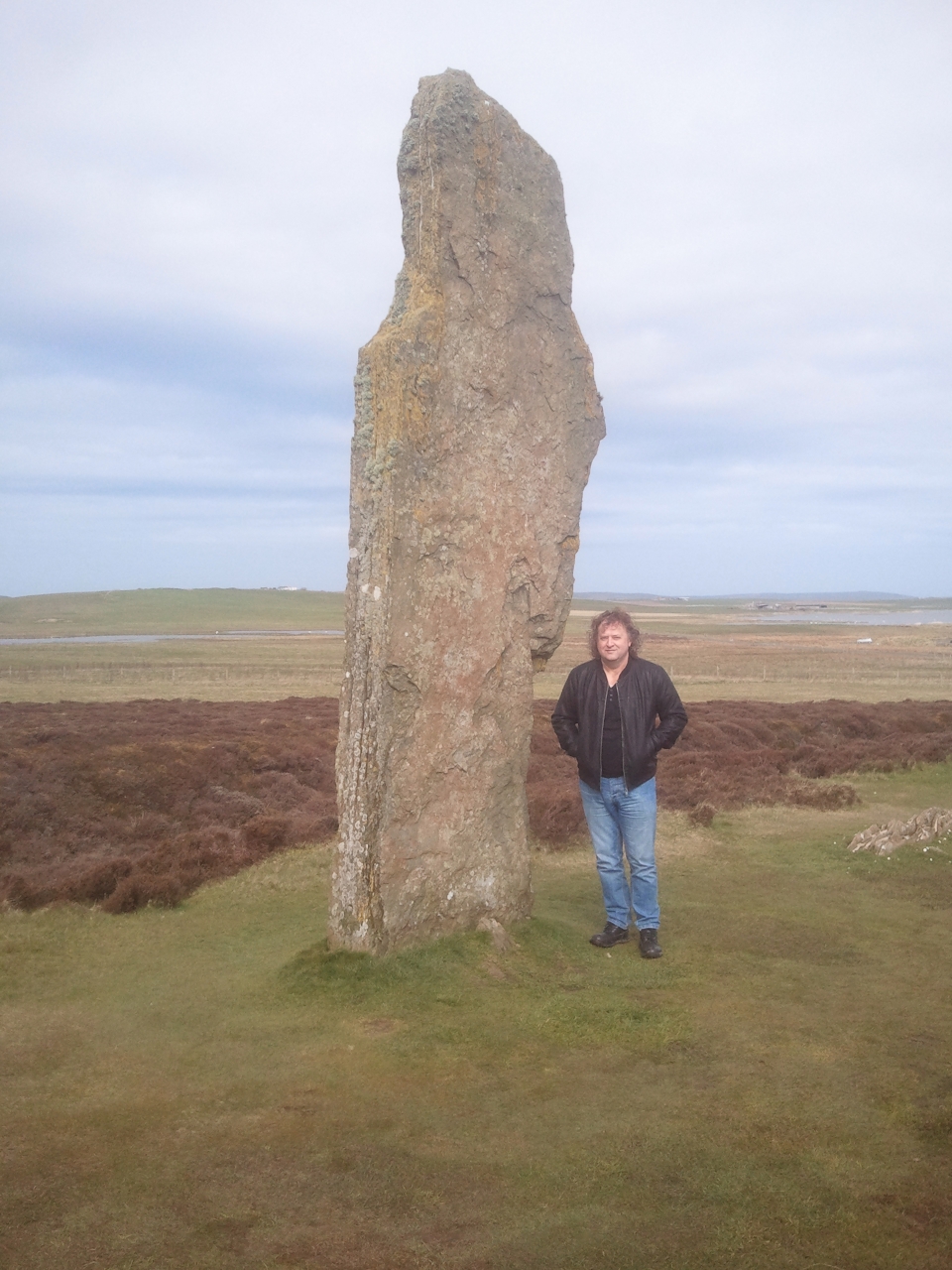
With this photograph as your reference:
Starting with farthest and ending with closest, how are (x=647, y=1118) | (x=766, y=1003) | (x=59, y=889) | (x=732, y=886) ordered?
(x=732, y=886) < (x=59, y=889) < (x=766, y=1003) < (x=647, y=1118)

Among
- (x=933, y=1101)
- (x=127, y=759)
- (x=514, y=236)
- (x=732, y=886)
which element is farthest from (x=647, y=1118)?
(x=127, y=759)

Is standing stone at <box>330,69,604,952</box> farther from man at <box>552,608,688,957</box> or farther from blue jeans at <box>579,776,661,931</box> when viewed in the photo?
blue jeans at <box>579,776,661,931</box>

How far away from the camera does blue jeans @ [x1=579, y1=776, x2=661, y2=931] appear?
7820mm

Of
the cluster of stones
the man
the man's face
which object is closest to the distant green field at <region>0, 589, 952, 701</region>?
the cluster of stones

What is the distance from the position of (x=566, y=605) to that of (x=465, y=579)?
42.1 inches

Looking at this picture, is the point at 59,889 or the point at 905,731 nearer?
the point at 59,889

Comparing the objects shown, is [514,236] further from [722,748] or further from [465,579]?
[722,748]

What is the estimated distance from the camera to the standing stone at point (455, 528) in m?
7.34

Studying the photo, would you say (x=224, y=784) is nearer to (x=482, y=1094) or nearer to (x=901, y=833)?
(x=901, y=833)

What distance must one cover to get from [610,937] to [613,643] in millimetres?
2406

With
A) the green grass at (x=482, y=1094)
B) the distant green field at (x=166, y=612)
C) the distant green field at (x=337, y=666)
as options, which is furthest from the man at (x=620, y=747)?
the distant green field at (x=166, y=612)

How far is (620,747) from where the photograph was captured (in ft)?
25.4

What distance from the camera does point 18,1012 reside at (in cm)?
680

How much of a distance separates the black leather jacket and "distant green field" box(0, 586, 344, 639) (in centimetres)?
8567
